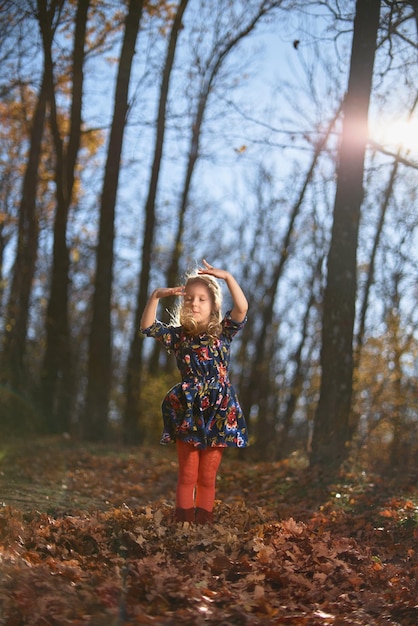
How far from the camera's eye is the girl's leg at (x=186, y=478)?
18.6ft

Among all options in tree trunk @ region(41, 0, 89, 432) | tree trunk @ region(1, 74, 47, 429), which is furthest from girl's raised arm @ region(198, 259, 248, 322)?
tree trunk @ region(41, 0, 89, 432)

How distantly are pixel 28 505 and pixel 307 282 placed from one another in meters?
21.6

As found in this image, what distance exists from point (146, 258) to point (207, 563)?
47.9 feet

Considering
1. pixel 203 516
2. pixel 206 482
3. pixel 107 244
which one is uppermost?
pixel 107 244

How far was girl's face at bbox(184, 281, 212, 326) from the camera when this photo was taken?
571cm

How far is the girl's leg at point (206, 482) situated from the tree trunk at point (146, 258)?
43.2ft

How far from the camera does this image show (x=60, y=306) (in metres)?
16.8

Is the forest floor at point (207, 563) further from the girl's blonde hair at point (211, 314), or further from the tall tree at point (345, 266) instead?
the tall tree at point (345, 266)

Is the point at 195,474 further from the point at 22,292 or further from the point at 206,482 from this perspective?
the point at 22,292

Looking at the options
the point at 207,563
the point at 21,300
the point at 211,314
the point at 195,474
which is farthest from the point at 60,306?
the point at 207,563

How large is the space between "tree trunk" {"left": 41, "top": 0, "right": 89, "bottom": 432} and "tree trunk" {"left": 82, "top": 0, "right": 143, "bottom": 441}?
127 centimetres

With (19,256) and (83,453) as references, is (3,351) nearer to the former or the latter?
(19,256)

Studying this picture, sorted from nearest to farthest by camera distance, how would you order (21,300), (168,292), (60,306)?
(168,292) → (21,300) → (60,306)

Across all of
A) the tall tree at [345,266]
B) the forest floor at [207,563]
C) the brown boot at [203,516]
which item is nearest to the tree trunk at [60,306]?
the tall tree at [345,266]
